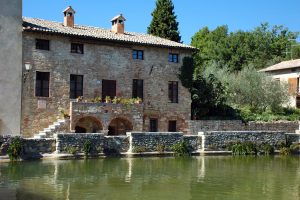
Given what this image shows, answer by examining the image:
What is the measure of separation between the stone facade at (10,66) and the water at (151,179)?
545cm

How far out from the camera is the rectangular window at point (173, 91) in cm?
3155

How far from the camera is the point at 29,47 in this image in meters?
26.3

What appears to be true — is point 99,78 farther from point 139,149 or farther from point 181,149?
point 181,149

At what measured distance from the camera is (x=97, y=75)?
95.0 ft

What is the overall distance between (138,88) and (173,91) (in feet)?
9.47

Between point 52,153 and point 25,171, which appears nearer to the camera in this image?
point 25,171

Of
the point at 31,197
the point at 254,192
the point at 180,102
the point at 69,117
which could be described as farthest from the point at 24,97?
the point at 254,192

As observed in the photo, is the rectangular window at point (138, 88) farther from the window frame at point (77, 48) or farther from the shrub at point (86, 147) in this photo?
the shrub at point (86, 147)

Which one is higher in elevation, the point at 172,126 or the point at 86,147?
the point at 172,126

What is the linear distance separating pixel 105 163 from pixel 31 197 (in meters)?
8.77

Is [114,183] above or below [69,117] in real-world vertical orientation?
below

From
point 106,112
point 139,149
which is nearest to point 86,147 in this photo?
point 139,149

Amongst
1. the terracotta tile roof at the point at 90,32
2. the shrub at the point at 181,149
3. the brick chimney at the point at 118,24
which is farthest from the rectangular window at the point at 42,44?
the shrub at the point at 181,149

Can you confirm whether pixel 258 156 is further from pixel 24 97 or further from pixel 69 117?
pixel 24 97
